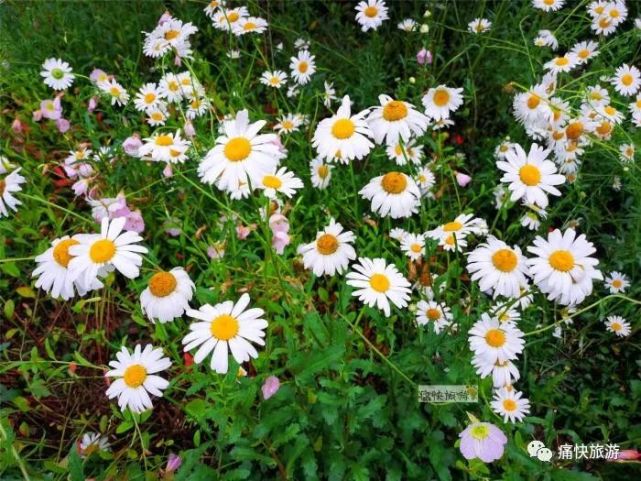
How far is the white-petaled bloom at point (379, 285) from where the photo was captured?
1.36 m

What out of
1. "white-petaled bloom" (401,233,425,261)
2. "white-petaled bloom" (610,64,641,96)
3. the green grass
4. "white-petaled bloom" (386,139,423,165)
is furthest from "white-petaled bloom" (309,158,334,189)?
"white-petaled bloom" (610,64,641,96)

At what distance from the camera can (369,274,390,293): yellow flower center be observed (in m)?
1.39

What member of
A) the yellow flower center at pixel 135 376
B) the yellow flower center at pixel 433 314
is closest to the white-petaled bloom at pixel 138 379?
the yellow flower center at pixel 135 376

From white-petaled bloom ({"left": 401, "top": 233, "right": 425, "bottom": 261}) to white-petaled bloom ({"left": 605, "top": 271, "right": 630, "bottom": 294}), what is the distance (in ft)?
2.10

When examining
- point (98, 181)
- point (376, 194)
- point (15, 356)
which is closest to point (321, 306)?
point (376, 194)

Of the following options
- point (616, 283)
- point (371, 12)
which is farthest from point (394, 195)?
point (371, 12)

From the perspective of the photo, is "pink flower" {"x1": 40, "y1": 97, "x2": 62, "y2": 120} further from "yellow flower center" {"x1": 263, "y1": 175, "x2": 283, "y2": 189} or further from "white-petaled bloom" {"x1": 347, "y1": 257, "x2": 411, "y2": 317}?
"white-petaled bloom" {"x1": 347, "y1": 257, "x2": 411, "y2": 317}

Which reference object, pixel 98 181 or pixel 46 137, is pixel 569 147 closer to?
pixel 98 181

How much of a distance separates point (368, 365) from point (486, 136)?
5.60ft

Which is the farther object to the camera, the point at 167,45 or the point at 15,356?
the point at 167,45

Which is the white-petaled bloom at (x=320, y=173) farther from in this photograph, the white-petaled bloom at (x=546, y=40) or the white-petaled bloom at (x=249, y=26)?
the white-petaled bloom at (x=546, y=40)

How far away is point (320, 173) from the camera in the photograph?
2.07m

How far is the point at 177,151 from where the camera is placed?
1849 millimetres

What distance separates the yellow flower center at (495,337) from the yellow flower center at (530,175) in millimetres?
366
